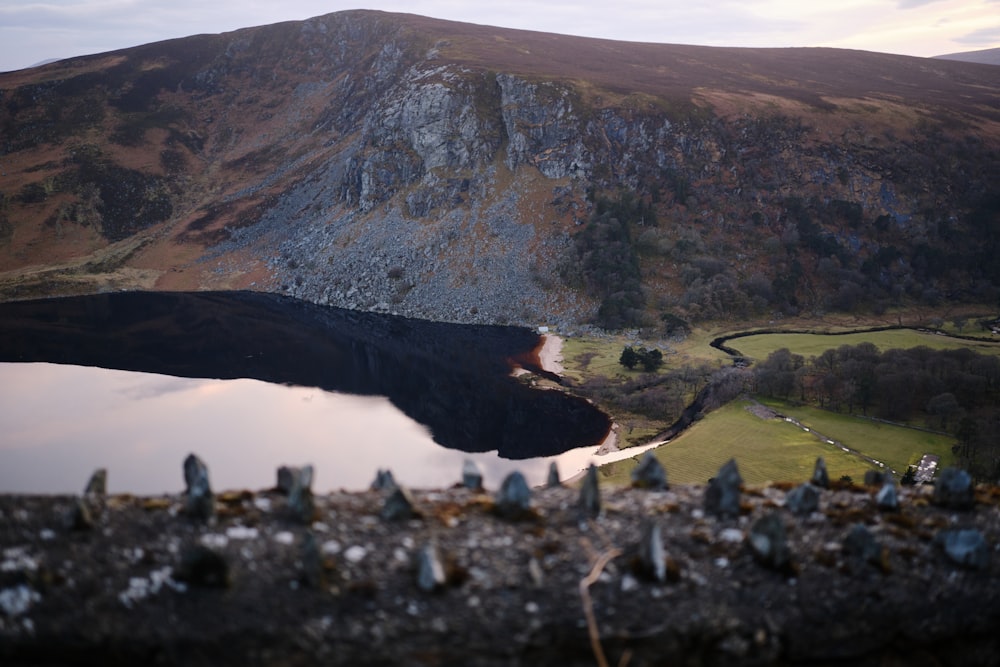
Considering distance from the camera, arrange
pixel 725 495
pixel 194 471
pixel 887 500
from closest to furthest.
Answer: pixel 194 471 → pixel 725 495 → pixel 887 500

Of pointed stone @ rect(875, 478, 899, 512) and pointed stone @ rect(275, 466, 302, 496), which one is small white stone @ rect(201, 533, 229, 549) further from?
pointed stone @ rect(875, 478, 899, 512)

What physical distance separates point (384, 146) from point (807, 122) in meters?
69.0

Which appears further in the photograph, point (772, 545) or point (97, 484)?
point (97, 484)

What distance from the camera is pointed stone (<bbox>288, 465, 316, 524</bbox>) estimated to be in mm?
11812

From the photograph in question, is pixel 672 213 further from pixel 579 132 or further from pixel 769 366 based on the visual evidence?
Answer: pixel 769 366

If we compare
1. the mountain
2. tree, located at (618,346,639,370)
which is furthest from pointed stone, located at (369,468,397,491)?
the mountain

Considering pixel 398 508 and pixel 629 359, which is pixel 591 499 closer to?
pixel 398 508

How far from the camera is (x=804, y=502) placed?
46.3ft

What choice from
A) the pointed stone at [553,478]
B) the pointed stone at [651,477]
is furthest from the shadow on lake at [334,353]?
the pointed stone at [651,477]

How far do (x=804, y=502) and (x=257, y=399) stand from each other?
4925cm

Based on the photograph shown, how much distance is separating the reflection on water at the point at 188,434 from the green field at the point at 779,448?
7.15 meters

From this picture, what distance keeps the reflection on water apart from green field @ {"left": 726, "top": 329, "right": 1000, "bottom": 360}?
30041mm

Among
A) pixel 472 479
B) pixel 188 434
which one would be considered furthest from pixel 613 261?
pixel 472 479

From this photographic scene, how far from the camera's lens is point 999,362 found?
5159 cm
